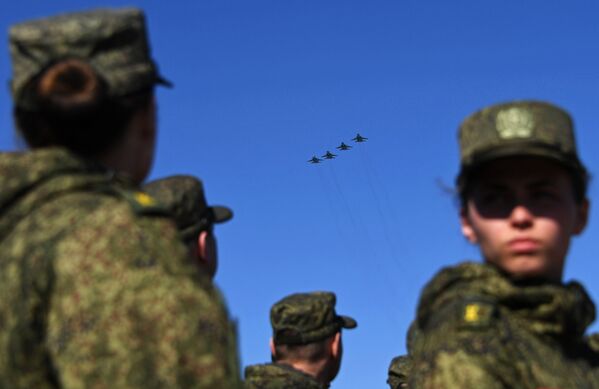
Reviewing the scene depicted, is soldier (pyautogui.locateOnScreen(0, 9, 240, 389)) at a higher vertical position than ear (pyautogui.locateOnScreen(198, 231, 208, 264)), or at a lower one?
lower

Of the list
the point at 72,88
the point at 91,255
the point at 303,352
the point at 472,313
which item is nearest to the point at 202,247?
the point at 303,352

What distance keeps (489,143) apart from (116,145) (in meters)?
1.90

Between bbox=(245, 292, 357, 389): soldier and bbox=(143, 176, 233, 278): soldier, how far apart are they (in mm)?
2045

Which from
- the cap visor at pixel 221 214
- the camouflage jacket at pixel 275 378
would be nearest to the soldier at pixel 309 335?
the camouflage jacket at pixel 275 378

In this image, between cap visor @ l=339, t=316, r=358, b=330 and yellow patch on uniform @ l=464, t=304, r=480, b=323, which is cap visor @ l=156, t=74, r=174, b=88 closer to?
yellow patch on uniform @ l=464, t=304, r=480, b=323

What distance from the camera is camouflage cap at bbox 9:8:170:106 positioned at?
357cm

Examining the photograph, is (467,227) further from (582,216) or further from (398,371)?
(398,371)

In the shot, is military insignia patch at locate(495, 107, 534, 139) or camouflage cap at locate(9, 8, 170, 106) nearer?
camouflage cap at locate(9, 8, 170, 106)

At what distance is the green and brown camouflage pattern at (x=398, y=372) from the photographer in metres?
14.8

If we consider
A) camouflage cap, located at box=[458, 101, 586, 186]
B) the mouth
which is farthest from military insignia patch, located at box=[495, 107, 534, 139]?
the mouth

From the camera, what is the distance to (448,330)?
4414 mm

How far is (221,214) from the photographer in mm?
7895

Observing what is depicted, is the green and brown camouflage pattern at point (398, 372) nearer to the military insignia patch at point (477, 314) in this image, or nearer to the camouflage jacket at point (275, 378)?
the camouflage jacket at point (275, 378)

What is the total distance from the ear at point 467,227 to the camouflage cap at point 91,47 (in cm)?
180
